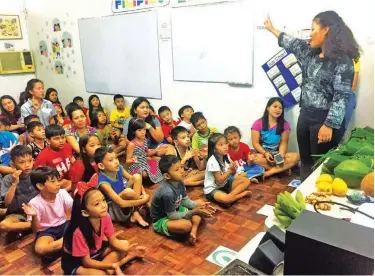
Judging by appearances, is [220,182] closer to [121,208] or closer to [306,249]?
[121,208]

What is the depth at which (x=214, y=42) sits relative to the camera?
305 cm

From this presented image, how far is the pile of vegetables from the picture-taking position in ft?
4.17

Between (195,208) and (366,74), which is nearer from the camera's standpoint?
(195,208)

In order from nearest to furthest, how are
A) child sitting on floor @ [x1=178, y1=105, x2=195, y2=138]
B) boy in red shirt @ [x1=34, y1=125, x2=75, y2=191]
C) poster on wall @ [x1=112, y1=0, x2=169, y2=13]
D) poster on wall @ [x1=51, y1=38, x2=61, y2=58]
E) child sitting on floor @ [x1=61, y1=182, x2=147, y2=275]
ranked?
1. child sitting on floor @ [x1=61, y1=182, x2=147, y2=275]
2. boy in red shirt @ [x1=34, y1=125, x2=75, y2=191]
3. child sitting on floor @ [x1=178, y1=105, x2=195, y2=138]
4. poster on wall @ [x1=112, y1=0, x2=169, y2=13]
5. poster on wall @ [x1=51, y1=38, x2=61, y2=58]

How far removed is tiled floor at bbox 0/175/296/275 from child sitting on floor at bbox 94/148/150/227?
80 millimetres

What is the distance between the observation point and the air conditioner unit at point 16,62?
4496 millimetres

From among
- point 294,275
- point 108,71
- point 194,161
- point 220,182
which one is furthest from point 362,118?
point 108,71

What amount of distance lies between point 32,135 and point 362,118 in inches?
102

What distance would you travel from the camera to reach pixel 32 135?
2.61 metres

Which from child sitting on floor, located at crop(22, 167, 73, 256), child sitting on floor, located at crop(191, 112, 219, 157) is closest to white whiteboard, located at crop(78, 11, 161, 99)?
child sitting on floor, located at crop(191, 112, 219, 157)

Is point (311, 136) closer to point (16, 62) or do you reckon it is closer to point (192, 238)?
point (192, 238)

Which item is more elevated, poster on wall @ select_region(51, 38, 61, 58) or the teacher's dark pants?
poster on wall @ select_region(51, 38, 61, 58)

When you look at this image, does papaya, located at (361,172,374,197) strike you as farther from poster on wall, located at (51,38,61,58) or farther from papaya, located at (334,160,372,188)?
poster on wall, located at (51,38,61,58)

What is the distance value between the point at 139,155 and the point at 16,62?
3092mm
